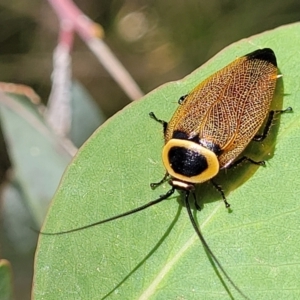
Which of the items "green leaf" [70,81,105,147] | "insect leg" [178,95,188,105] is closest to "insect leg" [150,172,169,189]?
"insect leg" [178,95,188,105]

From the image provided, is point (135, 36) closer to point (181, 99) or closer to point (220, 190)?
point (181, 99)

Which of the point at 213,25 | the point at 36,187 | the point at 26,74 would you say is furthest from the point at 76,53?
the point at 36,187

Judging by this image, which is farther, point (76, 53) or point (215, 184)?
point (76, 53)

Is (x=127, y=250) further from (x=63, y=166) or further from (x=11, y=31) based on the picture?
(x=11, y=31)

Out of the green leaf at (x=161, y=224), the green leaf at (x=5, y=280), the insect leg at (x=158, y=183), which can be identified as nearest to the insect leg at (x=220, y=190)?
the green leaf at (x=161, y=224)

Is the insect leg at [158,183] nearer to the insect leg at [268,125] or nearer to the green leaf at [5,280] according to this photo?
the insect leg at [268,125]
